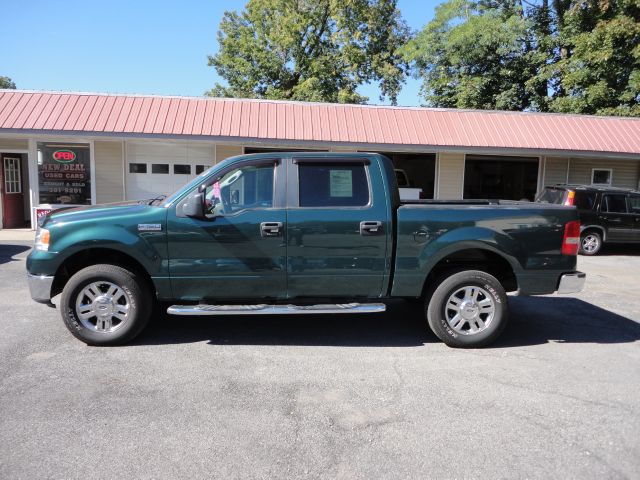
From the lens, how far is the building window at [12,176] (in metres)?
14.6

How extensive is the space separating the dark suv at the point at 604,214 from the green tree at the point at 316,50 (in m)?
17.9

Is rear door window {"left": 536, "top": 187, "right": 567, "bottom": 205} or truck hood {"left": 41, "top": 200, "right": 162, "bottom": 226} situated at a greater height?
rear door window {"left": 536, "top": 187, "right": 567, "bottom": 205}

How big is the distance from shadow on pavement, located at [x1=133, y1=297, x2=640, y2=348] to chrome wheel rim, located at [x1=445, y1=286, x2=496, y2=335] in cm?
35

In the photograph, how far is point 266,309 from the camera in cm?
483

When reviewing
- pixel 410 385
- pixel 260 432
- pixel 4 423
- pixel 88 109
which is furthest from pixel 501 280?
pixel 88 109

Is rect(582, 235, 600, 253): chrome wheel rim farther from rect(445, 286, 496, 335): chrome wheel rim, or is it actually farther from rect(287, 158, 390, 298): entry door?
rect(287, 158, 390, 298): entry door

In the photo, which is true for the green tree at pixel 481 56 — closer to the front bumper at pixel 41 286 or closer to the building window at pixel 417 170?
the building window at pixel 417 170

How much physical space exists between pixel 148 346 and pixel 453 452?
3.19 metres

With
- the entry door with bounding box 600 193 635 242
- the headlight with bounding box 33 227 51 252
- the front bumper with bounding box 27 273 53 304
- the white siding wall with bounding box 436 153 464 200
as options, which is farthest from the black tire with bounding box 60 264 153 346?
the white siding wall with bounding box 436 153 464 200

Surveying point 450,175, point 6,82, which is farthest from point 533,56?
point 6,82

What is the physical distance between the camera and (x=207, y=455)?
3.06m

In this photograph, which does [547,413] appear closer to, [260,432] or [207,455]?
[260,432]

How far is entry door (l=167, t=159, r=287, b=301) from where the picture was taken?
4.82 m

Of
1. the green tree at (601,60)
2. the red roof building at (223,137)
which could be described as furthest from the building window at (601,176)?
the green tree at (601,60)
